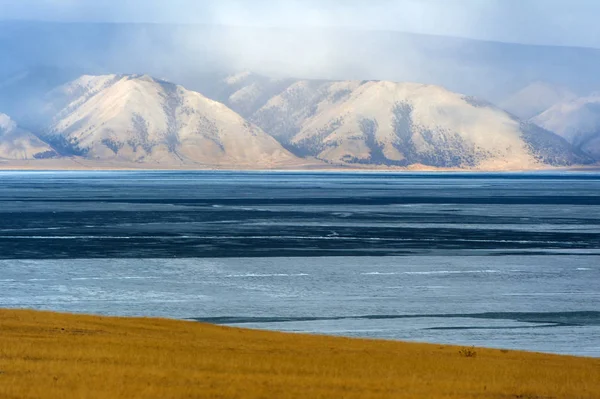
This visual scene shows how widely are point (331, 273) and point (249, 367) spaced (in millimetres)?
22739

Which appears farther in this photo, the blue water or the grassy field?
the blue water

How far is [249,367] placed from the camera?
1725 centimetres

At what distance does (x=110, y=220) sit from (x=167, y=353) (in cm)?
5435

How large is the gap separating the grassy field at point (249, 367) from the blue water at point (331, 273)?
435cm

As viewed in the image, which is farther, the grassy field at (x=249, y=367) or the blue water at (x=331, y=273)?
the blue water at (x=331, y=273)

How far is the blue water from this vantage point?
91.4 ft

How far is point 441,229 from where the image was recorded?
6481 cm

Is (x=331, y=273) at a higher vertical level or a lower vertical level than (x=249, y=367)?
lower

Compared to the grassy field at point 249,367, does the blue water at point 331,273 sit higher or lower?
lower

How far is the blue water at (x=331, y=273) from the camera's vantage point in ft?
91.4

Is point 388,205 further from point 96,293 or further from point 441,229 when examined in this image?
point 96,293

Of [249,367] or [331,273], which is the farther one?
[331,273]

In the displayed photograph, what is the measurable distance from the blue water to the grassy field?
4349mm

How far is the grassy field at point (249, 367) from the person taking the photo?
49.6ft
